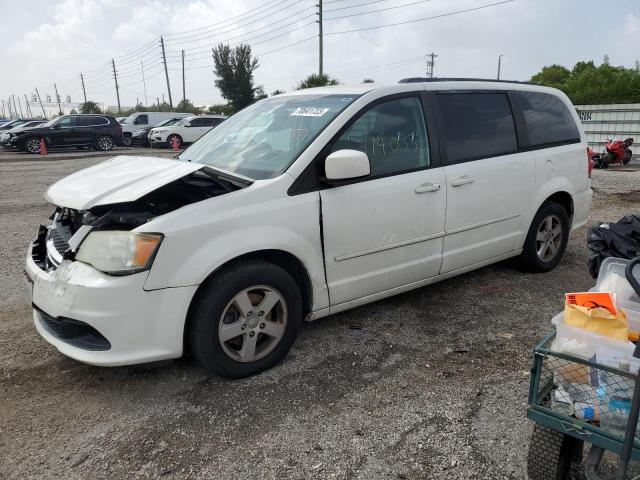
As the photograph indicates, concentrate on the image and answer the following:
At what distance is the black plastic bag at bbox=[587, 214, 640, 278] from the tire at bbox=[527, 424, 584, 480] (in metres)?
1.43

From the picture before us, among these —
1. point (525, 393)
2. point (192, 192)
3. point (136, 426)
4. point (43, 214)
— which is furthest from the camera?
point (43, 214)

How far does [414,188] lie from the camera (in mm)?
3619

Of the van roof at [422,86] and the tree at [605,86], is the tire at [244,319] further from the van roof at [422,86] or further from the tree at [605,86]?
the tree at [605,86]

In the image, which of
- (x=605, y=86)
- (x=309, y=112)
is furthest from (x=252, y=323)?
(x=605, y=86)

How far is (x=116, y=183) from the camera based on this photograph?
3080 mm

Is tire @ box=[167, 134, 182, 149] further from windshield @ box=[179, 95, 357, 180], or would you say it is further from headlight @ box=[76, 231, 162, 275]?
headlight @ box=[76, 231, 162, 275]

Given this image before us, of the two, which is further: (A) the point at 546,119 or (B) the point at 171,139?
(B) the point at 171,139

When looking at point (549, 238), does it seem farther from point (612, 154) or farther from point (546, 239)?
point (612, 154)

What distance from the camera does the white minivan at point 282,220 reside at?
2.72 m

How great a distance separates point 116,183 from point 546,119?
3.80 m

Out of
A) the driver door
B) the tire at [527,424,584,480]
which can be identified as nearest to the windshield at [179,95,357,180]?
the driver door

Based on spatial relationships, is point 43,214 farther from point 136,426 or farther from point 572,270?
point 572,270

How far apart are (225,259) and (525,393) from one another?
1.87 meters

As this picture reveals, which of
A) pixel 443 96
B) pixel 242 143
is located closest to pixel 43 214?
pixel 242 143
